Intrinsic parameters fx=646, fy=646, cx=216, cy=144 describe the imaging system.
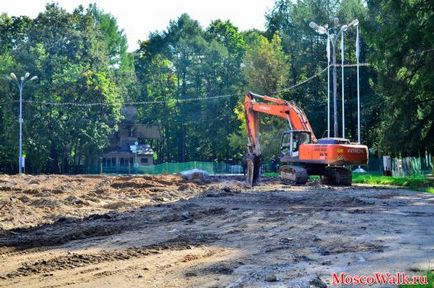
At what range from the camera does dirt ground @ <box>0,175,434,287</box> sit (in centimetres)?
870

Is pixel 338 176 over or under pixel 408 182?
over

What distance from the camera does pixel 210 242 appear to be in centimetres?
1178

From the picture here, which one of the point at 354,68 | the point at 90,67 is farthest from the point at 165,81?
the point at 354,68

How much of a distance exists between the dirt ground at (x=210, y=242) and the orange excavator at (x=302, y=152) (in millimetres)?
9434

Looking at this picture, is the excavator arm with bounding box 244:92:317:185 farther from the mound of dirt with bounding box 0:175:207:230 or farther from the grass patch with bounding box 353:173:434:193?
the grass patch with bounding box 353:173:434:193

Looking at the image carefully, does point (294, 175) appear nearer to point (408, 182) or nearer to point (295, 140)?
point (295, 140)

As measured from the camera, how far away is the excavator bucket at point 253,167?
31266mm

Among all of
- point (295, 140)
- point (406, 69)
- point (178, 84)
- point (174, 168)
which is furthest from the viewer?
point (178, 84)

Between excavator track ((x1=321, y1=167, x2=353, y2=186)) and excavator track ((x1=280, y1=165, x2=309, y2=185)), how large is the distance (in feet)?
5.43

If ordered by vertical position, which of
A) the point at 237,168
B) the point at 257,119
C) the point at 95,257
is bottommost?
the point at 95,257

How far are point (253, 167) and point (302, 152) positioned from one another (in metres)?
2.53

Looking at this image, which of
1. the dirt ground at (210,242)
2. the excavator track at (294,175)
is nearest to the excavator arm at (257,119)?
the excavator track at (294,175)

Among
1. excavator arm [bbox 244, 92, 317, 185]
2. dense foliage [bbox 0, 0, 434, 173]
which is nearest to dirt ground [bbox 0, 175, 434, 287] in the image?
excavator arm [bbox 244, 92, 317, 185]

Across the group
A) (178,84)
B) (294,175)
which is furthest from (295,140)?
(178,84)
